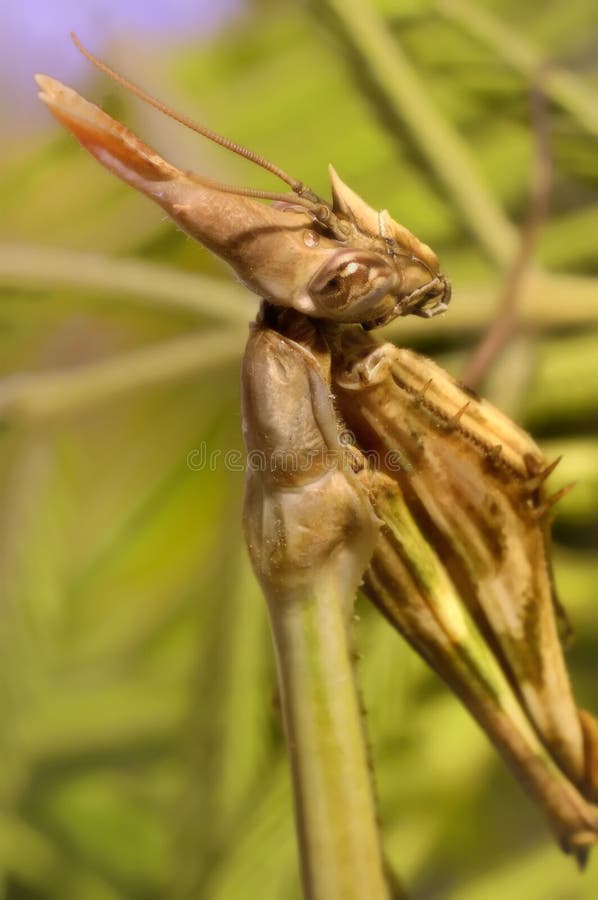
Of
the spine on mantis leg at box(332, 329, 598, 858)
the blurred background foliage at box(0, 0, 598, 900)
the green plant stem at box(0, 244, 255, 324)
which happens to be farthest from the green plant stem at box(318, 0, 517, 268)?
the spine on mantis leg at box(332, 329, 598, 858)

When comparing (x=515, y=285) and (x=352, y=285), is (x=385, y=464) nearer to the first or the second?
(x=352, y=285)

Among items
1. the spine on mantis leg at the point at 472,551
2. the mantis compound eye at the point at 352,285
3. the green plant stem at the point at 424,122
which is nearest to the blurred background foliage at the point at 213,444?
the green plant stem at the point at 424,122

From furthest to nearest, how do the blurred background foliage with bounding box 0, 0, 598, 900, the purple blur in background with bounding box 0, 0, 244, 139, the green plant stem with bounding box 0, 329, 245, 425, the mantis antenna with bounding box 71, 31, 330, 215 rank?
the purple blur in background with bounding box 0, 0, 244, 139
the green plant stem with bounding box 0, 329, 245, 425
the blurred background foliage with bounding box 0, 0, 598, 900
the mantis antenna with bounding box 71, 31, 330, 215

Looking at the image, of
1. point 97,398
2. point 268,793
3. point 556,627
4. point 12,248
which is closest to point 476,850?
point 268,793

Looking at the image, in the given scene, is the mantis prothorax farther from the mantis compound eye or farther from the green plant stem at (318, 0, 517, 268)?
the green plant stem at (318, 0, 517, 268)

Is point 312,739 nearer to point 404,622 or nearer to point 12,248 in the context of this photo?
point 404,622

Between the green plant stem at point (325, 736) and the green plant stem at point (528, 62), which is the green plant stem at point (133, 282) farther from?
the green plant stem at point (325, 736)

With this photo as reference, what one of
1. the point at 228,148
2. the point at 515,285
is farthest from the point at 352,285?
the point at 515,285
